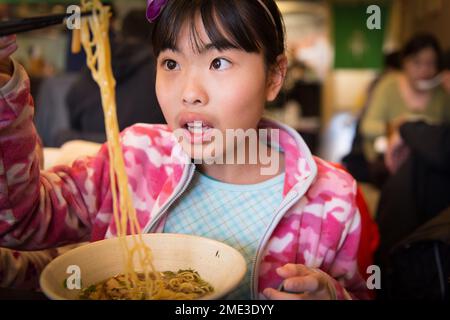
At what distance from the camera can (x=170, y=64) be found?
2.78 ft

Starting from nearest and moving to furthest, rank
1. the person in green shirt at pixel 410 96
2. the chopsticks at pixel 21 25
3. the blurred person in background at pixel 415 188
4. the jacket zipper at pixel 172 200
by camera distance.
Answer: the chopsticks at pixel 21 25 < the jacket zipper at pixel 172 200 < the blurred person in background at pixel 415 188 < the person in green shirt at pixel 410 96

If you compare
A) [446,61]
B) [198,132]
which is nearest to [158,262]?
[198,132]

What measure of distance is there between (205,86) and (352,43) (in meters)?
6.75

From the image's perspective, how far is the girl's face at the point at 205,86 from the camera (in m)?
0.80

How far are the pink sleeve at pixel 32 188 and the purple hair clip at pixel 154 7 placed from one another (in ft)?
0.83

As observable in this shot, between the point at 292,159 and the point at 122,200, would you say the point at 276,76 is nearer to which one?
the point at 292,159

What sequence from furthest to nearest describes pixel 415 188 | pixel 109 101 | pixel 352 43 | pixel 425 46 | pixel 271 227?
pixel 352 43
pixel 425 46
pixel 415 188
pixel 271 227
pixel 109 101

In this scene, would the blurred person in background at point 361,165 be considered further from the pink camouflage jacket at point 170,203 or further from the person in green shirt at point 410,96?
the pink camouflage jacket at point 170,203

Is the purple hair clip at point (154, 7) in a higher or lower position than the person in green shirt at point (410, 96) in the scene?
higher

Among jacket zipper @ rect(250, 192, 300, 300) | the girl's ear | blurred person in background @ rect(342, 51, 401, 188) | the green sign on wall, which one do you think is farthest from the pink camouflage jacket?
the green sign on wall

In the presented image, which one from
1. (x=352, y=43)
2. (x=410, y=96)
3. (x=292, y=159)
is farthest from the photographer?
(x=352, y=43)

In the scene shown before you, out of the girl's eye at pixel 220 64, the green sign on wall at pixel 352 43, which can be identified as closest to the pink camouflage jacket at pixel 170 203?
the girl's eye at pixel 220 64

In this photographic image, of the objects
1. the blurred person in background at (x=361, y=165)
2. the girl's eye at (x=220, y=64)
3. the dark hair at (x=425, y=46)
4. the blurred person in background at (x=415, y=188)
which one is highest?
the dark hair at (x=425, y=46)

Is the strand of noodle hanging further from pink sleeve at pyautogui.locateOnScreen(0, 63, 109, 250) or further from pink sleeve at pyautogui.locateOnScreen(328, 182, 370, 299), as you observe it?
pink sleeve at pyautogui.locateOnScreen(328, 182, 370, 299)
